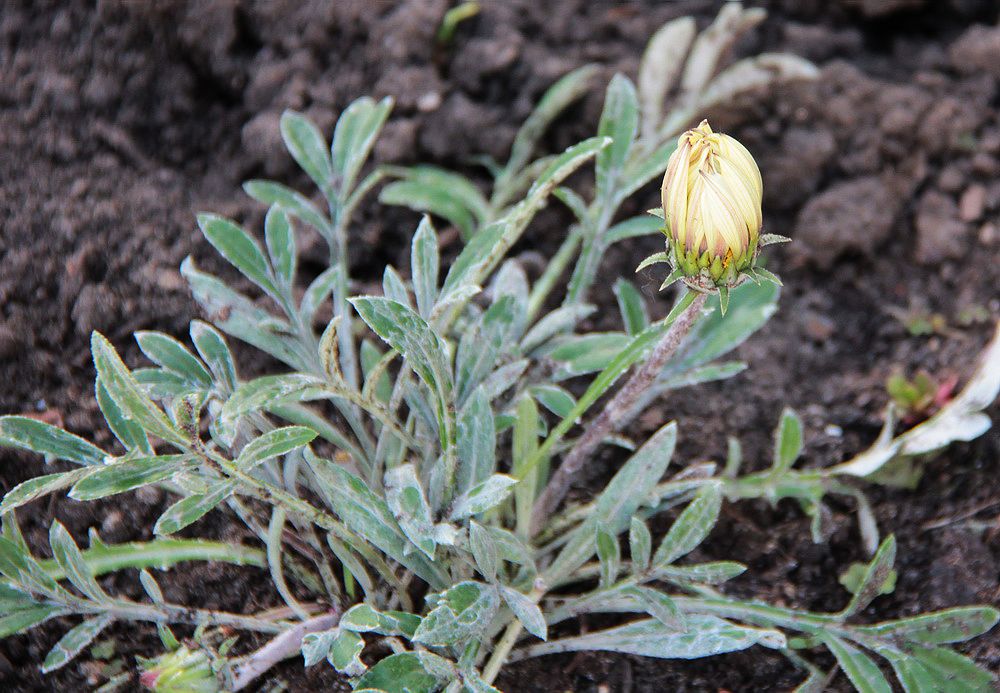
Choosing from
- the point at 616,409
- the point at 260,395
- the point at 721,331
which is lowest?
the point at 721,331

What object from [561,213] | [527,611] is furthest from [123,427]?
[561,213]

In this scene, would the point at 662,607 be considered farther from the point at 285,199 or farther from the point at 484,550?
the point at 285,199

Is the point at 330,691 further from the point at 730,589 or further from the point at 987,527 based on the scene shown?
the point at 987,527

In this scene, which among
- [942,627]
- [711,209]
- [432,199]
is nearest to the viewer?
[711,209]

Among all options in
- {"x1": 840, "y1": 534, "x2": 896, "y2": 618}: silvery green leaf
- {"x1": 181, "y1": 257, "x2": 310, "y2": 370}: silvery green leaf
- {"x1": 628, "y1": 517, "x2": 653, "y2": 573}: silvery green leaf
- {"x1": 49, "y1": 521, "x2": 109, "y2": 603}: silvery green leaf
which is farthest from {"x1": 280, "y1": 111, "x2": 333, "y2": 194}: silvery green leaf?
{"x1": 840, "y1": 534, "x2": 896, "y2": 618}: silvery green leaf

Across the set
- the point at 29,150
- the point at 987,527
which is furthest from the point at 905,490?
the point at 29,150
